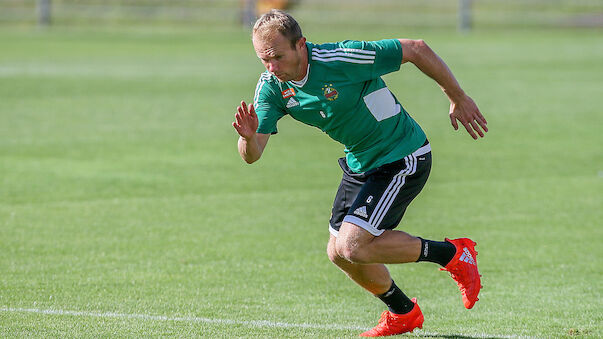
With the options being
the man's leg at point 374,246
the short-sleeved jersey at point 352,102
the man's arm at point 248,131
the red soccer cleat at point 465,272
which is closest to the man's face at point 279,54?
the short-sleeved jersey at point 352,102

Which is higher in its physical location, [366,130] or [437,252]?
Answer: [366,130]

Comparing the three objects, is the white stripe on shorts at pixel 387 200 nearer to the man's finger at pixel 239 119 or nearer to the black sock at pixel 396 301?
the black sock at pixel 396 301

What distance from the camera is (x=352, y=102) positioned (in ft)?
22.4

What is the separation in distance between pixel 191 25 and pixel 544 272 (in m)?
35.8

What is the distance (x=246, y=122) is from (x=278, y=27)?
668 millimetres

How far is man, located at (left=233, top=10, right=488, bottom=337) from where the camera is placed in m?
6.71

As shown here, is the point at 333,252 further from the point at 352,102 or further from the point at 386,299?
the point at 352,102

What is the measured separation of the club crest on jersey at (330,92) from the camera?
6762mm

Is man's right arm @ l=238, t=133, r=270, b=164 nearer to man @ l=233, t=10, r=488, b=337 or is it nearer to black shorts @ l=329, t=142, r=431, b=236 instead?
man @ l=233, t=10, r=488, b=337

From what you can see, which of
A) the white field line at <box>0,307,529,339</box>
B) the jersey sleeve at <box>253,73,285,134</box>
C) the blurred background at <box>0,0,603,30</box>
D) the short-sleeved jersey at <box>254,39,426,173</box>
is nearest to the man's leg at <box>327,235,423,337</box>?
the white field line at <box>0,307,529,339</box>

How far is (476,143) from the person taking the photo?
16.9 metres

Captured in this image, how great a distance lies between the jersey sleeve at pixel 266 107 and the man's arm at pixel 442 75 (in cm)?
94

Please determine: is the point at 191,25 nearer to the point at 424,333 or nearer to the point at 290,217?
the point at 290,217

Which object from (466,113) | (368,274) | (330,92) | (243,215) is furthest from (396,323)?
(243,215)
